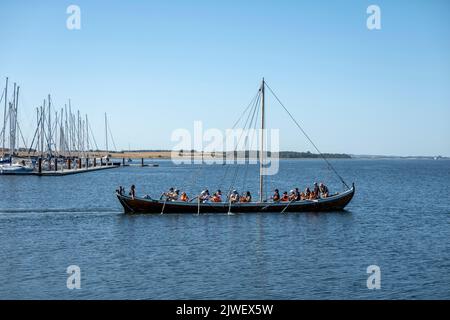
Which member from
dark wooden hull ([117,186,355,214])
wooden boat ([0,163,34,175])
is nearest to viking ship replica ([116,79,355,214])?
dark wooden hull ([117,186,355,214])

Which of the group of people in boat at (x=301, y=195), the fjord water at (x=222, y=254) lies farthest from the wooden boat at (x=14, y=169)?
the group of people in boat at (x=301, y=195)

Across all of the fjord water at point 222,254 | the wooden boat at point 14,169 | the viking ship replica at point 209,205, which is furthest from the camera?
the wooden boat at point 14,169

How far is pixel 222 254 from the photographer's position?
3369 cm

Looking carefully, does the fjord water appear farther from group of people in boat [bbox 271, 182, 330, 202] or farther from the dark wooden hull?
group of people in boat [bbox 271, 182, 330, 202]

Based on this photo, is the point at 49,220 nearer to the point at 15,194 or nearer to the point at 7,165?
the point at 15,194

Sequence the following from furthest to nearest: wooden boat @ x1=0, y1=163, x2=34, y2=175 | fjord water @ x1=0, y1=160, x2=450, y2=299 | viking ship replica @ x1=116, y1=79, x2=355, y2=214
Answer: wooden boat @ x1=0, y1=163, x2=34, y2=175 → viking ship replica @ x1=116, y1=79, x2=355, y2=214 → fjord water @ x1=0, y1=160, x2=450, y2=299

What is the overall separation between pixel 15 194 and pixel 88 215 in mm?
27076

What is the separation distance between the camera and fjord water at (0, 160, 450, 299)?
25625 mm

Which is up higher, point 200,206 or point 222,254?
point 200,206

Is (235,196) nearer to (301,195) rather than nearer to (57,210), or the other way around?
(301,195)


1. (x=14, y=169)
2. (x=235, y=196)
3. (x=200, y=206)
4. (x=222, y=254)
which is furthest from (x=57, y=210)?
(x=14, y=169)

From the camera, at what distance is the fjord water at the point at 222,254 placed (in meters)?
25.6

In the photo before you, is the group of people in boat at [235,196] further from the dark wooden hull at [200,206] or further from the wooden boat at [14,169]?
the wooden boat at [14,169]
